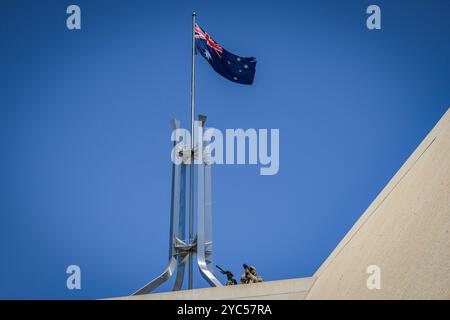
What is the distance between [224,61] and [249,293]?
7476 mm

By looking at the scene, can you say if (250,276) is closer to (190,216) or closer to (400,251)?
(190,216)

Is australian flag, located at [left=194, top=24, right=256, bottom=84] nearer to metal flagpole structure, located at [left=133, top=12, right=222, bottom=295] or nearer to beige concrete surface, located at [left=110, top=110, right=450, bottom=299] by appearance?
metal flagpole structure, located at [left=133, top=12, right=222, bottom=295]

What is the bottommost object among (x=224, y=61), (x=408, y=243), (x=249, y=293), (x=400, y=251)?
(x=249, y=293)

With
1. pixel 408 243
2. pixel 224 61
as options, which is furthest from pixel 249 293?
pixel 224 61

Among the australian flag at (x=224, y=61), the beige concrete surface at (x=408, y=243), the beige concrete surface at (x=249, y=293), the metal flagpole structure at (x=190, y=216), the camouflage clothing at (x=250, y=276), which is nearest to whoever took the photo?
the beige concrete surface at (x=408, y=243)

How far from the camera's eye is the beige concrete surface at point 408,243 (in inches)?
251

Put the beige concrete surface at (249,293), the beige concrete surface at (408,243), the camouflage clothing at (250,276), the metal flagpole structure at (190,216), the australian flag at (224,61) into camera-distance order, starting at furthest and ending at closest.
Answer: the australian flag at (224,61), the metal flagpole structure at (190,216), the camouflage clothing at (250,276), the beige concrete surface at (249,293), the beige concrete surface at (408,243)

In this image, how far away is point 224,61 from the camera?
1571cm

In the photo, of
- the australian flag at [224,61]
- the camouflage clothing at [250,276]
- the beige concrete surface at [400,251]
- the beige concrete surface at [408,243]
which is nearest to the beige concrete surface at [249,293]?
the beige concrete surface at [400,251]

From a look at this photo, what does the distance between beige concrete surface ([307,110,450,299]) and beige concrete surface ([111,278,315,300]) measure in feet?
1.10

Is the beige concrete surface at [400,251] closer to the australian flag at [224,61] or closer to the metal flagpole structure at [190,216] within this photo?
the metal flagpole structure at [190,216]

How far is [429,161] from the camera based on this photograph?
9.52 metres

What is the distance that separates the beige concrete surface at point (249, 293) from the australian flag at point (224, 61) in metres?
6.94
